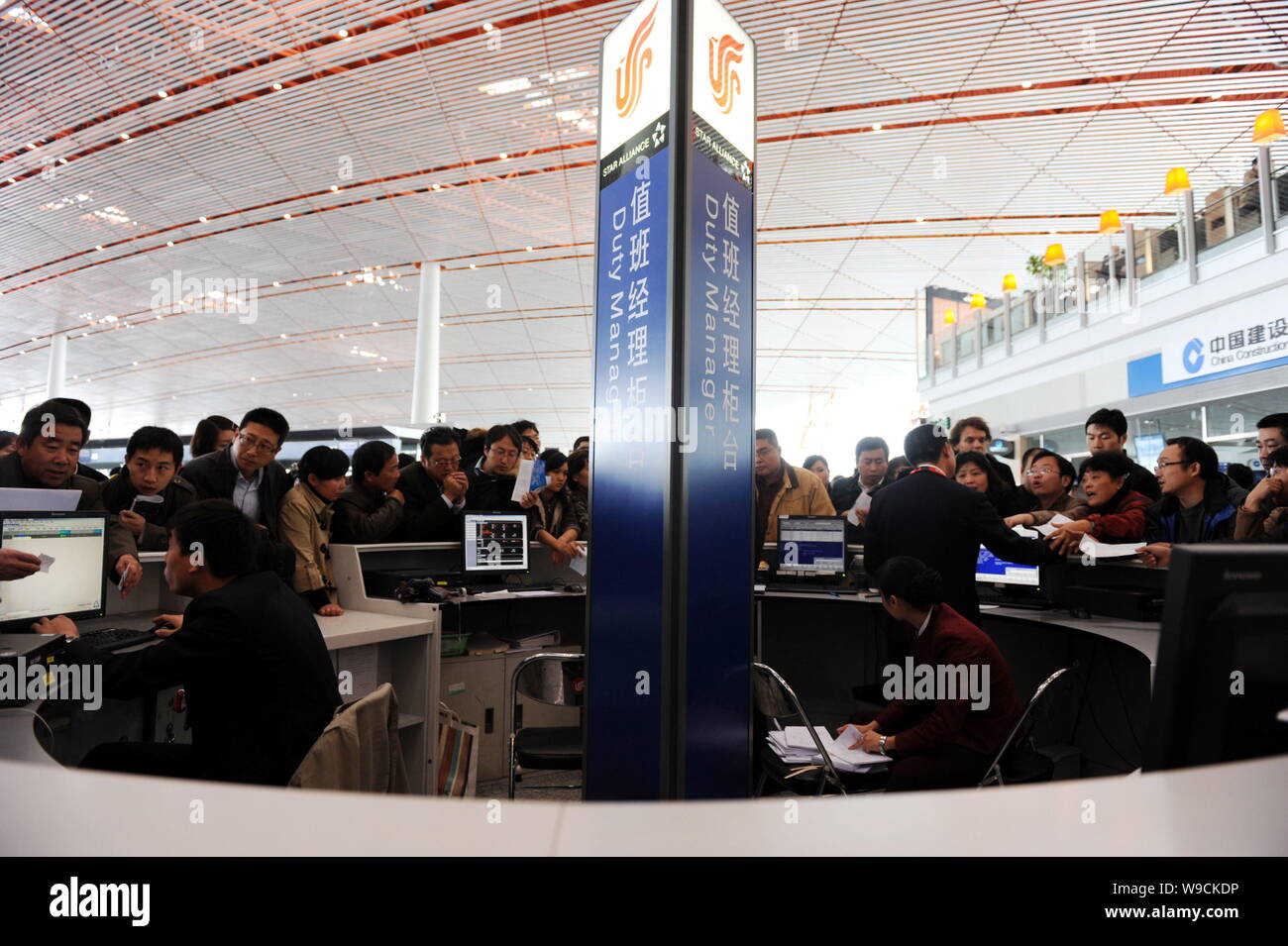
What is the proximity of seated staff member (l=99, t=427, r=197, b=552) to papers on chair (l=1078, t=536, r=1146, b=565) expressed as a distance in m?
4.03

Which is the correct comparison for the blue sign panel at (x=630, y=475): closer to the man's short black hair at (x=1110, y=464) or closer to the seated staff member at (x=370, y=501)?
the seated staff member at (x=370, y=501)

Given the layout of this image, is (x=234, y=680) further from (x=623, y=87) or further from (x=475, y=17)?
(x=475, y=17)

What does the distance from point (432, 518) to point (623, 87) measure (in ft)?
8.53

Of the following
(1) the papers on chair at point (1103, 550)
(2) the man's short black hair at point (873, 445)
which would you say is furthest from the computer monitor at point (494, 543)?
(1) the papers on chair at point (1103, 550)

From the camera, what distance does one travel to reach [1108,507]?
3506 millimetres

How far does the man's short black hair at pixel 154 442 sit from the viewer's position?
9.91 feet

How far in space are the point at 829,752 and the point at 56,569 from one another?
2698 mm

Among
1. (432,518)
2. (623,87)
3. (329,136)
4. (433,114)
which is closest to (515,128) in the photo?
(433,114)

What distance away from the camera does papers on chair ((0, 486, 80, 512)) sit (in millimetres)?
2352

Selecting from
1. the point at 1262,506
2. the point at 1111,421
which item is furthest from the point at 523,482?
the point at 1262,506

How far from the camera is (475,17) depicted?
5824 millimetres

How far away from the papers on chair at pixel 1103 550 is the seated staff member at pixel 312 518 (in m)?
3.48

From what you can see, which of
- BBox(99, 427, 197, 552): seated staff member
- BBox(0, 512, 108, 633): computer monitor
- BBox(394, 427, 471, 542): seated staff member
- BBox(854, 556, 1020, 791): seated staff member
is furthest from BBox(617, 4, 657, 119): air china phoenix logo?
BBox(394, 427, 471, 542): seated staff member

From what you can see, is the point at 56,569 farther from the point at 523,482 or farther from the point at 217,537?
the point at 523,482
